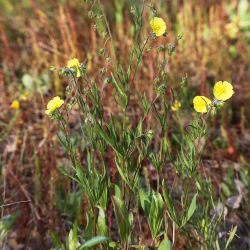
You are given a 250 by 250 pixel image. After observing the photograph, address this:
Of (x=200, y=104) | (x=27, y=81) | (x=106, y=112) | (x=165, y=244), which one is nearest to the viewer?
(x=165, y=244)

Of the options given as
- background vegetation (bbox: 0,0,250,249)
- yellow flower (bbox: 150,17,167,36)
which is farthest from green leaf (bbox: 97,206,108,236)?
yellow flower (bbox: 150,17,167,36)

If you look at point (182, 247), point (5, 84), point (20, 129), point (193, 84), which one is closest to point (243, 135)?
point (193, 84)

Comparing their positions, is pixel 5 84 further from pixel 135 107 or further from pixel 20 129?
pixel 135 107

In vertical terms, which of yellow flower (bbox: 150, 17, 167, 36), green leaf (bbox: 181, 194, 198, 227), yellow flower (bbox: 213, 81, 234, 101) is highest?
yellow flower (bbox: 150, 17, 167, 36)

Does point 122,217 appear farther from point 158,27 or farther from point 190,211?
point 158,27

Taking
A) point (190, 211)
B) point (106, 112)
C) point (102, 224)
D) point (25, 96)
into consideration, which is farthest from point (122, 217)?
point (25, 96)

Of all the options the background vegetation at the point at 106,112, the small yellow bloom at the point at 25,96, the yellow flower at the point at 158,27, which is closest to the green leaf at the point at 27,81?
the background vegetation at the point at 106,112

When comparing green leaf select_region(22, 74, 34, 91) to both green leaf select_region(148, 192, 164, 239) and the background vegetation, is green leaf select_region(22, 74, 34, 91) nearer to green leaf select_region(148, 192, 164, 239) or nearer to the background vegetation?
the background vegetation

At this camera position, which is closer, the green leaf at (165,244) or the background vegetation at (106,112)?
the green leaf at (165,244)

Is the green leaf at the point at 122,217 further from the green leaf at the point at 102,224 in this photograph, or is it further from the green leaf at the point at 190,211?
the green leaf at the point at 190,211
